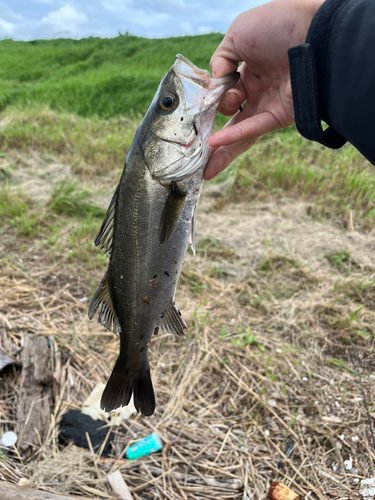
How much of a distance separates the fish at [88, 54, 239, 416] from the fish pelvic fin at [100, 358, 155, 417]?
232 millimetres

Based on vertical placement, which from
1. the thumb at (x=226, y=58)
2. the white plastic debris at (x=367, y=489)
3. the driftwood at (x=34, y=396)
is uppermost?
the thumb at (x=226, y=58)

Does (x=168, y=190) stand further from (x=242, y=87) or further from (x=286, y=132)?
(x=286, y=132)

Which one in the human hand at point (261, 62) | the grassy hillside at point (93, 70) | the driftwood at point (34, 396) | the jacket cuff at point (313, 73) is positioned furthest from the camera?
the grassy hillside at point (93, 70)

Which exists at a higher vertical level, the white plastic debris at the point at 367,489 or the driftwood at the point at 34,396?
the driftwood at the point at 34,396

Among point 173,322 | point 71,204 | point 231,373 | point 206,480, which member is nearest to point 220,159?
point 173,322

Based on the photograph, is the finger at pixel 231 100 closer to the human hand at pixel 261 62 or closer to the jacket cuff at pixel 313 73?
the human hand at pixel 261 62

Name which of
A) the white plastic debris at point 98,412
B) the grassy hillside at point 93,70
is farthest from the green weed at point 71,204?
the grassy hillside at point 93,70

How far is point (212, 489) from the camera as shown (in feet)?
7.22

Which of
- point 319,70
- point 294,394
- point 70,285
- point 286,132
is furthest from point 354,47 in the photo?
point 286,132

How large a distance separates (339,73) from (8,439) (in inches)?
113

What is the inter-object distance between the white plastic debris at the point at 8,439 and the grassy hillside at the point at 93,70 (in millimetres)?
8655

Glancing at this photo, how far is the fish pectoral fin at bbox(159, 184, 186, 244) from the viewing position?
1.64 metres

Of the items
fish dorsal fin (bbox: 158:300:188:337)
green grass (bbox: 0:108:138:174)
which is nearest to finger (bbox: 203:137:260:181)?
fish dorsal fin (bbox: 158:300:188:337)

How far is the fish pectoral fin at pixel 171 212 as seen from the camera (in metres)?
1.64
